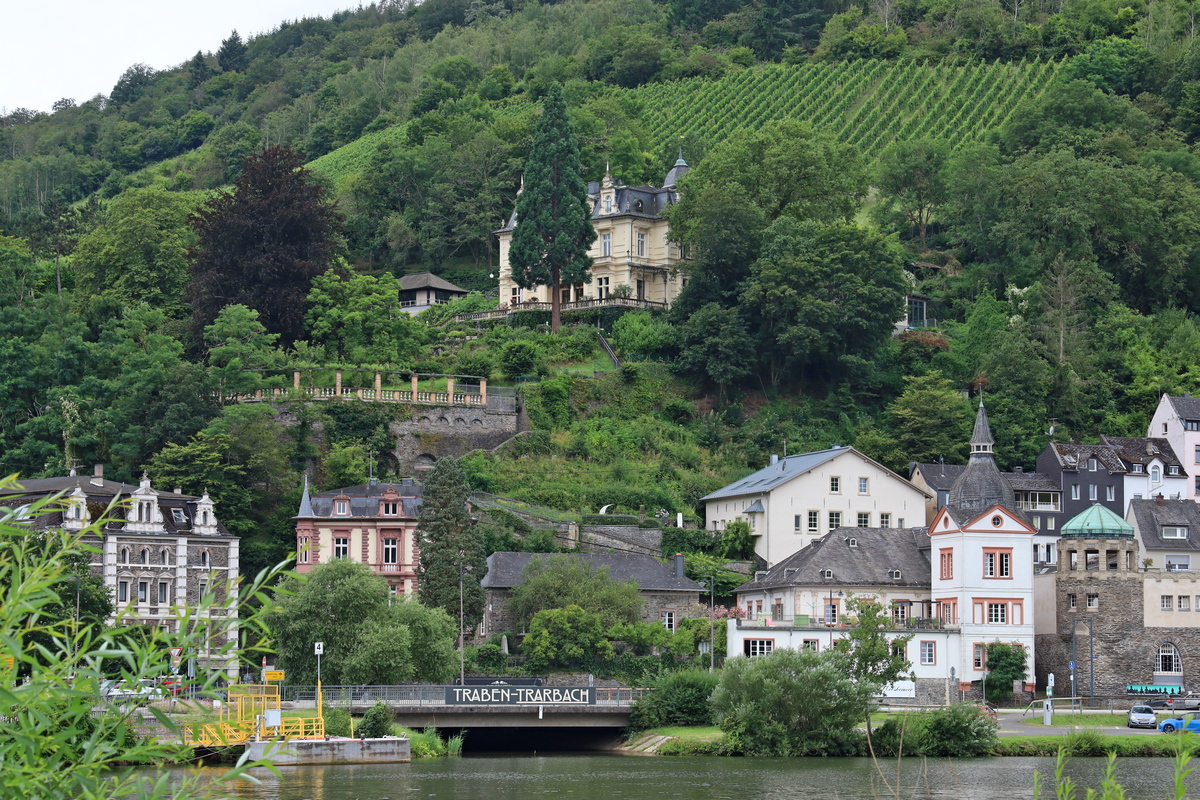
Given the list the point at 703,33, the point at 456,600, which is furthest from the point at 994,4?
the point at 456,600

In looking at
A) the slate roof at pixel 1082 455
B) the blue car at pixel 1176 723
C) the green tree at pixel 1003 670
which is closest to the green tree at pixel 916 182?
the slate roof at pixel 1082 455

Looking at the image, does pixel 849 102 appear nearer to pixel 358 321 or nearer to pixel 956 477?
pixel 956 477

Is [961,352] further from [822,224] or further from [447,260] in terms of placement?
[447,260]

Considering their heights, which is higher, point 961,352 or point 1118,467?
point 961,352

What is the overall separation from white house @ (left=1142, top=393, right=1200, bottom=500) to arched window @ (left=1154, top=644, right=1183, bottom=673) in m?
15.2

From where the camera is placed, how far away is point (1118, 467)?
258 feet

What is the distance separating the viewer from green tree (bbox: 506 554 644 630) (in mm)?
63281

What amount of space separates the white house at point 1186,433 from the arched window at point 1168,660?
15198 millimetres

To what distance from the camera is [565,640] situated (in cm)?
6169

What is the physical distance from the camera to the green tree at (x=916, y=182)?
4117 inches

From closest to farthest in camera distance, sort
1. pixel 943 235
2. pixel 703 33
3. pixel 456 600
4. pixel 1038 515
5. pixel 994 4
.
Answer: pixel 456 600, pixel 1038 515, pixel 943 235, pixel 994 4, pixel 703 33

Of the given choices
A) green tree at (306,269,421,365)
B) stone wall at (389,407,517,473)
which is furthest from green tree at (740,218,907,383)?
green tree at (306,269,421,365)

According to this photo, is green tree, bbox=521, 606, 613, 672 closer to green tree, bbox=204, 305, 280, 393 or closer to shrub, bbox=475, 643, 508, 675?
shrub, bbox=475, 643, 508, 675

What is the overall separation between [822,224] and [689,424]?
1364 cm
